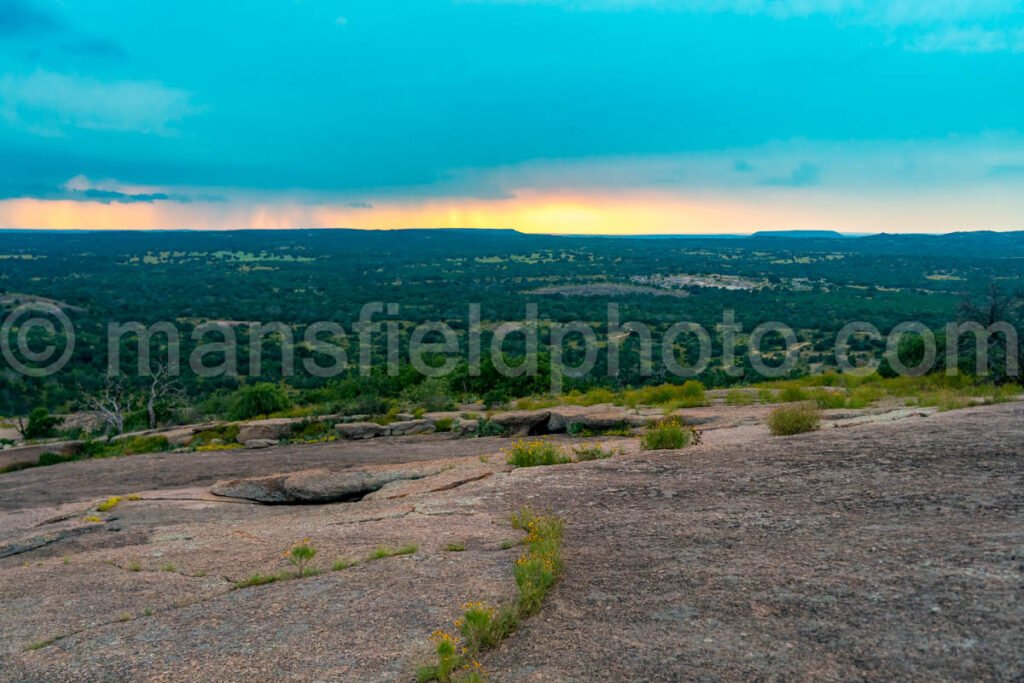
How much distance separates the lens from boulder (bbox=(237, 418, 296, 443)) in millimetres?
19266

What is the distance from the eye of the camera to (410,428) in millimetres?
18844

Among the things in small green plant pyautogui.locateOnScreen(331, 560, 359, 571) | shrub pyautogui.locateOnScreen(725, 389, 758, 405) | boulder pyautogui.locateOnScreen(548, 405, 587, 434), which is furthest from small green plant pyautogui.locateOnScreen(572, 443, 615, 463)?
shrub pyautogui.locateOnScreen(725, 389, 758, 405)

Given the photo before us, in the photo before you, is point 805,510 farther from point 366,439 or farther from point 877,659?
point 366,439

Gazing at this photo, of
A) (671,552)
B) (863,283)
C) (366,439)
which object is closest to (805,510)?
(671,552)

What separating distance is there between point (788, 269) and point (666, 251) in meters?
38.2

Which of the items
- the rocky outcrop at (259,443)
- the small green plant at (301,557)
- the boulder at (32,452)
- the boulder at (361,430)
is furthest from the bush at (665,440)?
the boulder at (32,452)

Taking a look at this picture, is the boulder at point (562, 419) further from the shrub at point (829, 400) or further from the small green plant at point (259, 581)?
the small green plant at point (259, 581)

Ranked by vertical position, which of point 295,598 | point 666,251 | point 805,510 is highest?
point 666,251

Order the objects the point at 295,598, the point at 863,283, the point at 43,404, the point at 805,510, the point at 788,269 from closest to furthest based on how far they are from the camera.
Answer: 1. the point at 295,598
2. the point at 805,510
3. the point at 43,404
4. the point at 863,283
5. the point at 788,269

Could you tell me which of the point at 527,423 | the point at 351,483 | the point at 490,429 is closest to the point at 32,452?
the point at 490,429

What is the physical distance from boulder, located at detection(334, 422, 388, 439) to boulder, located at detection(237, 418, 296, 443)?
1.63m

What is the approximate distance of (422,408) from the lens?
70.2 feet

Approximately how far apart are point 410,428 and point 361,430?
4.26 feet

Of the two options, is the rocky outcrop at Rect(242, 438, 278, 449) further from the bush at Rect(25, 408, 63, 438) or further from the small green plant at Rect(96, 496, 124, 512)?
the bush at Rect(25, 408, 63, 438)
